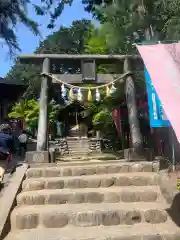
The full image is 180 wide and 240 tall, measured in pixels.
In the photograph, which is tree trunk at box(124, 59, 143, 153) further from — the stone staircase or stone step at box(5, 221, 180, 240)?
stone step at box(5, 221, 180, 240)

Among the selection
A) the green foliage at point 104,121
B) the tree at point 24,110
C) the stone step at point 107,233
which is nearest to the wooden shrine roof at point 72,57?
the stone step at point 107,233

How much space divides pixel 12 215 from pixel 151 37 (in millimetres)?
6638

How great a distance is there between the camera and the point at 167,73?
4.68 meters

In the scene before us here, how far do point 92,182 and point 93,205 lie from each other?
2.94 feet

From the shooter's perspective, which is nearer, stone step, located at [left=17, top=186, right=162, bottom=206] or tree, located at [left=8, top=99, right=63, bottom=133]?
stone step, located at [left=17, top=186, right=162, bottom=206]

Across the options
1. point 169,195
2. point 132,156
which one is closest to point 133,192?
point 169,195

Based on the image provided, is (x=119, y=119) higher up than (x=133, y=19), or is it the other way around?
(x=133, y=19)

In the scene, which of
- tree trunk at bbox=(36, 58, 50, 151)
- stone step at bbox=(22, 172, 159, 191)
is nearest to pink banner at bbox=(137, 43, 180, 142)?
stone step at bbox=(22, 172, 159, 191)

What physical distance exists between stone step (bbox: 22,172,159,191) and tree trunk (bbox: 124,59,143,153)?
1.87 metres

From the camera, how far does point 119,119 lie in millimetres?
15094

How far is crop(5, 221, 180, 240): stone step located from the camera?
5.16 m

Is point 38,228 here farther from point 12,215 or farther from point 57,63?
point 57,63

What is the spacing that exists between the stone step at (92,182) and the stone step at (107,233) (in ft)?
4.78

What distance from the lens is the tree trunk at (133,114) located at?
30.1ft
